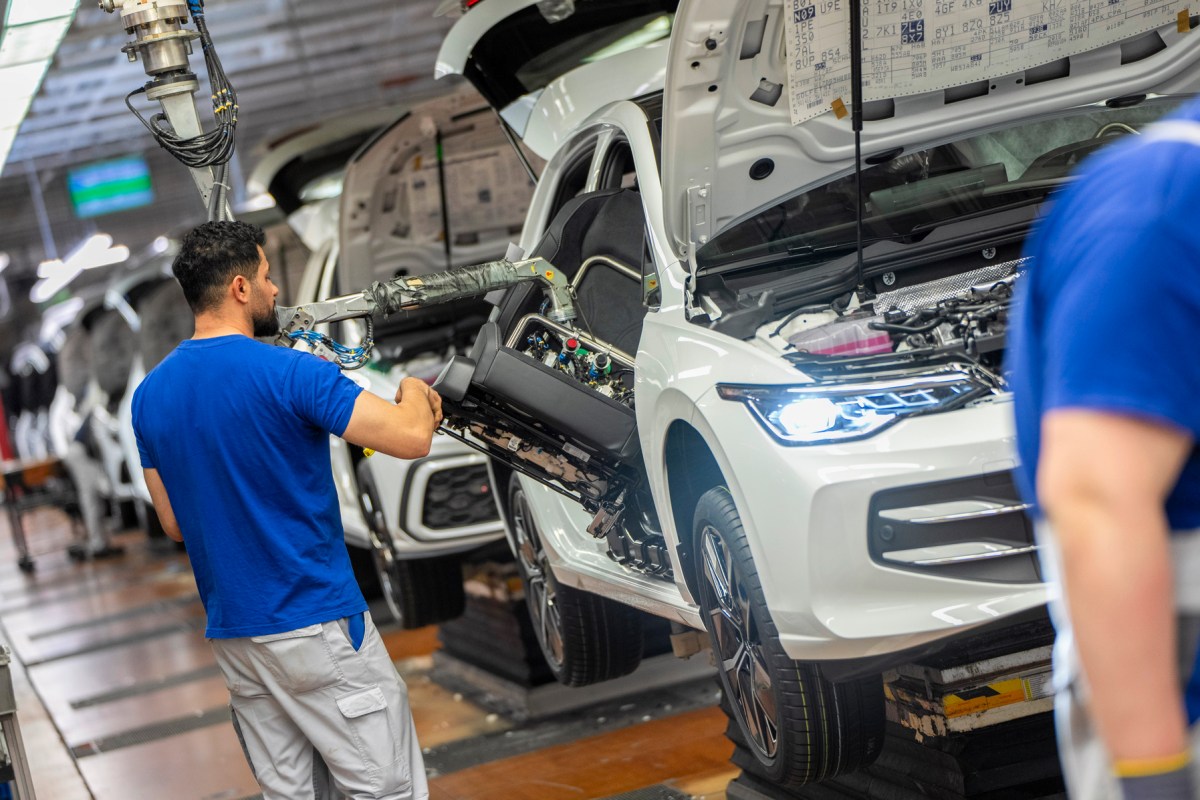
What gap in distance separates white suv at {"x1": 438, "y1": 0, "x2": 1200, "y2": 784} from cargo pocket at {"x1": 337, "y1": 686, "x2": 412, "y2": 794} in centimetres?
91

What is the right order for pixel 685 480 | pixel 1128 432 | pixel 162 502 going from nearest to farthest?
1. pixel 1128 432
2. pixel 162 502
3. pixel 685 480

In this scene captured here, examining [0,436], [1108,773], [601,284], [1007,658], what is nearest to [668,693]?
[601,284]

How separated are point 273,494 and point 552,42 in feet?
8.52

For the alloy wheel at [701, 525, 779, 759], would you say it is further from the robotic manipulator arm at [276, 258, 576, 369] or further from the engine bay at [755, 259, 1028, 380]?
the robotic manipulator arm at [276, 258, 576, 369]

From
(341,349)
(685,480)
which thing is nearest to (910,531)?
(685,480)

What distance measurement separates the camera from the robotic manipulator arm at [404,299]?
4188 millimetres

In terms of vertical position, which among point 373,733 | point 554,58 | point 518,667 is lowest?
point 518,667

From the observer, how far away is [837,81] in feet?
13.2

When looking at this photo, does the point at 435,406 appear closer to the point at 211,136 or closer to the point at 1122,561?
the point at 211,136

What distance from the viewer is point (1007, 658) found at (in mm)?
3836

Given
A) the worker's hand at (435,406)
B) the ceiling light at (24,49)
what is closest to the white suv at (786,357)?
the worker's hand at (435,406)

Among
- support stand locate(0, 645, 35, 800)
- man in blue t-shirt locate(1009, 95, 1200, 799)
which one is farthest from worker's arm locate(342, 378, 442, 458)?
man in blue t-shirt locate(1009, 95, 1200, 799)

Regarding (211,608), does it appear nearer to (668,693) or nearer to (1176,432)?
(1176,432)

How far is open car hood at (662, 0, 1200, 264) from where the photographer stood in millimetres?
3910
